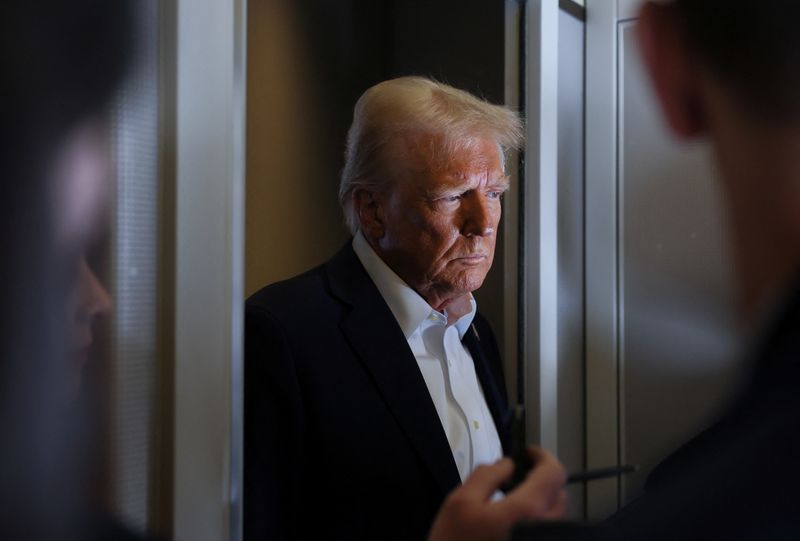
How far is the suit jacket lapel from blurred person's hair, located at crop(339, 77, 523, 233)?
5cm

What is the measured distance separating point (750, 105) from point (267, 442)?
0.50 metres

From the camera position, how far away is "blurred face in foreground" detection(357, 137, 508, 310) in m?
0.79

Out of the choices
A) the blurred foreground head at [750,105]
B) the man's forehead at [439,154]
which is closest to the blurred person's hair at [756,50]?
the blurred foreground head at [750,105]

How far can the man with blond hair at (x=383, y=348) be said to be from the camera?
2.42ft

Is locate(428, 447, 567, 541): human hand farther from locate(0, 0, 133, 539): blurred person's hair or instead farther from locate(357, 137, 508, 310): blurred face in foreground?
locate(0, 0, 133, 539): blurred person's hair

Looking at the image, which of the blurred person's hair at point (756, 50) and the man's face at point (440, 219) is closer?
the blurred person's hair at point (756, 50)

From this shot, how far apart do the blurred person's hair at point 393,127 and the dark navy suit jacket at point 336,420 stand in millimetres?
74

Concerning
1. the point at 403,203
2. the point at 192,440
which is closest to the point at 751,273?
the point at 403,203

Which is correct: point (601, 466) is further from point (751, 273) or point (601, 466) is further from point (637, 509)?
point (751, 273)

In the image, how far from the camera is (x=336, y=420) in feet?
2.49

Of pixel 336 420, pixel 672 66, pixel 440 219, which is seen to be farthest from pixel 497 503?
pixel 672 66

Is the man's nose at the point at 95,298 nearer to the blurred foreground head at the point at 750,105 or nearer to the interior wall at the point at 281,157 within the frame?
the interior wall at the point at 281,157

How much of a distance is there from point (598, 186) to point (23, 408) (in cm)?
69

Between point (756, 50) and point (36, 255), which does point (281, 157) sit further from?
point (756, 50)
